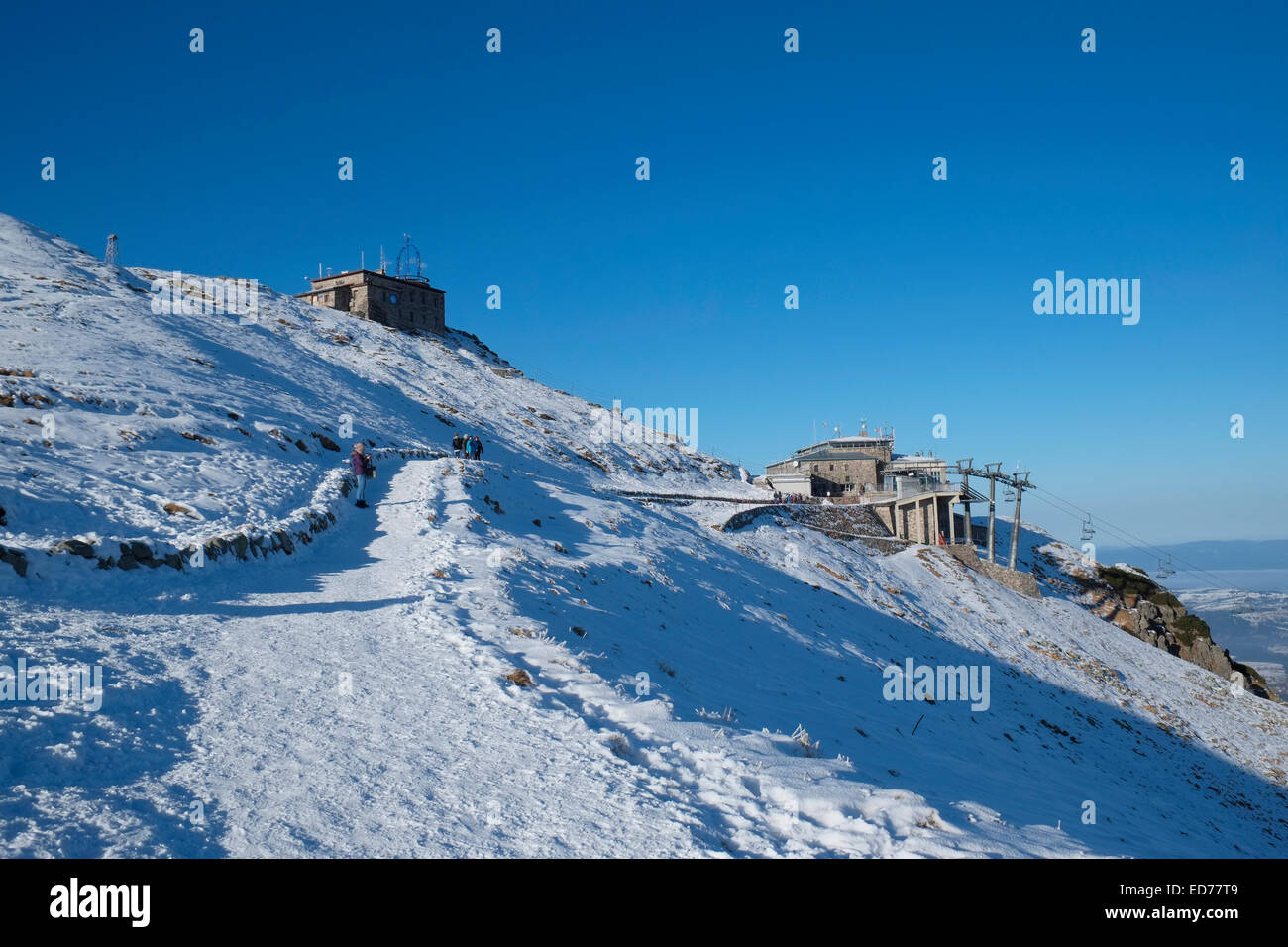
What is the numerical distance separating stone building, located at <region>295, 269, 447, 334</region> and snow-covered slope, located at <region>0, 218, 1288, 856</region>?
35.3m

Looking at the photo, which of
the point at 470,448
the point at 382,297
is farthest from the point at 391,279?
the point at 470,448

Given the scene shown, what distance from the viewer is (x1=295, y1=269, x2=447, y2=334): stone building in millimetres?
72375

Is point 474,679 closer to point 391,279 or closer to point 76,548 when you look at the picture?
point 76,548

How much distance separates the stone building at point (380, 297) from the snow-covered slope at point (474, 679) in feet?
116

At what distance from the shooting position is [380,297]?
241 feet

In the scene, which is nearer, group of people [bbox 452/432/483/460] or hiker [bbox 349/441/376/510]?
hiker [bbox 349/441/376/510]

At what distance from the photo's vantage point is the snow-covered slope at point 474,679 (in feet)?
22.0

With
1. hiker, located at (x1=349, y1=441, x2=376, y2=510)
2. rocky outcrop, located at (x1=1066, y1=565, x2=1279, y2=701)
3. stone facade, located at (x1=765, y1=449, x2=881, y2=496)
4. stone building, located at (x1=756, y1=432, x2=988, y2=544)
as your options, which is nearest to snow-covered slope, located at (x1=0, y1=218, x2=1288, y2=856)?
hiker, located at (x1=349, y1=441, x2=376, y2=510)

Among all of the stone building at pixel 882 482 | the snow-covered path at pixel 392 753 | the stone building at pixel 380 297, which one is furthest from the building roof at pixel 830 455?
the snow-covered path at pixel 392 753

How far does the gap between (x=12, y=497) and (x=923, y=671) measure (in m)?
26.0

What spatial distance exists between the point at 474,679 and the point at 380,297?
71.3 m

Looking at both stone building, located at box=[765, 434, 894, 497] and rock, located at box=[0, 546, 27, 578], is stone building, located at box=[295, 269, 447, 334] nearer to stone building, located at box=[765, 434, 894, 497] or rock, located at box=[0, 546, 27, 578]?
stone building, located at box=[765, 434, 894, 497]

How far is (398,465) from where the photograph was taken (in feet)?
93.9
